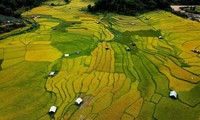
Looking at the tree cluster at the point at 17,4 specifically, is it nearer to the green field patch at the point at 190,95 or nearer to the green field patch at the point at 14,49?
the green field patch at the point at 14,49

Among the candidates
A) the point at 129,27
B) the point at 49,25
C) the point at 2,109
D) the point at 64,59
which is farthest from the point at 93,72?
the point at 49,25

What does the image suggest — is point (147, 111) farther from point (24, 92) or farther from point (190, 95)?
point (24, 92)

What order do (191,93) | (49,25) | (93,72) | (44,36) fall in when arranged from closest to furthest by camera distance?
(191,93)
(93,72)
(44,36)
(49,25)

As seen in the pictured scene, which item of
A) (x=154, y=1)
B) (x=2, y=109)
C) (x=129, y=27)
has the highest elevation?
(x=154, y=1)

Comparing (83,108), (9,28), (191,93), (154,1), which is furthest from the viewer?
(154,1)

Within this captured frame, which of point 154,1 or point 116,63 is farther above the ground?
point 154,1

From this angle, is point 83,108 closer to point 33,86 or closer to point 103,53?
point 33,86

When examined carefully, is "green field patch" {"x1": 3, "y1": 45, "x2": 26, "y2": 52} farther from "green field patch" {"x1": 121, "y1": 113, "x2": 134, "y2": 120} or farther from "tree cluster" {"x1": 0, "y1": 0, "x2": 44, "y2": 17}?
"tree cluster" {"x1": 0, "y1": 0, "x2": 44, "y2": 17}

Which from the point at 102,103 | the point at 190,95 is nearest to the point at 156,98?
the point at 190,95
